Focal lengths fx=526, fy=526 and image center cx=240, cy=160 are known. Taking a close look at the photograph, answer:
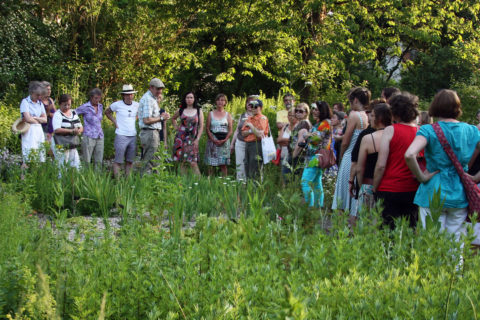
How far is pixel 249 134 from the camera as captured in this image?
336 inches

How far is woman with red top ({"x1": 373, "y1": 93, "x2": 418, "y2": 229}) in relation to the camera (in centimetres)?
462

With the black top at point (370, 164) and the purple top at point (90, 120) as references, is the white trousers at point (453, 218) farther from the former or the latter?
the purple top at point (90, 120)

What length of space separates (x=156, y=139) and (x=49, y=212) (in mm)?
2904

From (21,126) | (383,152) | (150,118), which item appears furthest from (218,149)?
(383,152)

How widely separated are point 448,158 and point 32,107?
256 inches

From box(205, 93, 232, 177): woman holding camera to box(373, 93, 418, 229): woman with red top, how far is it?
15.3 feet

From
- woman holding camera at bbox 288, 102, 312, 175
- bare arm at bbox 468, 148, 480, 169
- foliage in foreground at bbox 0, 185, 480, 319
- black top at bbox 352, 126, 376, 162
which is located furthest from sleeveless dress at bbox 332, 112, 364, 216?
foliage in foreground at bbox 0, 185, 480, 319

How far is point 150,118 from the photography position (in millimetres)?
8430

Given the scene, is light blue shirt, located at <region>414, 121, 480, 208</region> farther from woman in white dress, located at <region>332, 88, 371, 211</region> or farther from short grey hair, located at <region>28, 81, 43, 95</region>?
short grey hair, located at <region>28, 81, 43, 95</region>

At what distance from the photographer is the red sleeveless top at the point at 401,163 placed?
4617mm

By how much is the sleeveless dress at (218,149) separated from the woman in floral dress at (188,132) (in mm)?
252

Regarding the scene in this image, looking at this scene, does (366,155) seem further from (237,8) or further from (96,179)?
(237,8)

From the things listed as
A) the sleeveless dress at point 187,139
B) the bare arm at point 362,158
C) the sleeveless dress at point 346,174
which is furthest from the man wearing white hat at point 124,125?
the bare arm at point 362,158

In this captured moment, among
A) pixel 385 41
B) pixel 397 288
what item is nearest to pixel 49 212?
pixel 397 288
